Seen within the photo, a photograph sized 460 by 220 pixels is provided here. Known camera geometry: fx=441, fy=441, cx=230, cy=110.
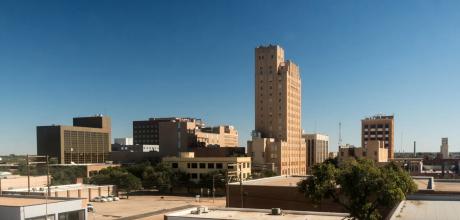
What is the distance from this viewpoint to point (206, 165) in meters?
133

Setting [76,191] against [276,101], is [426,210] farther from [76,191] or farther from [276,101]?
[276,101]

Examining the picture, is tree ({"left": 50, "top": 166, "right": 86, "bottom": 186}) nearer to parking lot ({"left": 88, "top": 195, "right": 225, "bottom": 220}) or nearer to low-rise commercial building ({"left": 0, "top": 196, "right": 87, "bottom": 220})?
parking lot ({"left": 88, "top": 195, "right": 225, "bottom": 220})

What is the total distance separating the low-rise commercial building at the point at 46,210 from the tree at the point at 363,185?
2697cm

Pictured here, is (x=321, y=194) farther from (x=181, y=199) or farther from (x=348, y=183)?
(x=181, y=199)

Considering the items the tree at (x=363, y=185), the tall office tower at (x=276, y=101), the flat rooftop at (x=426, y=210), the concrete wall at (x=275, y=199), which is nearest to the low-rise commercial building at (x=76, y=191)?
Answer: the concrete wall at (x=275, y=199)

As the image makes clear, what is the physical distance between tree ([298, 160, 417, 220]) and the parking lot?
44.0 metres

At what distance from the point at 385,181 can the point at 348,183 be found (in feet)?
10.6

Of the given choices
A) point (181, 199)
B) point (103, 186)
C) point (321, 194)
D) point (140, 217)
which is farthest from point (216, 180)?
point (321, 194)

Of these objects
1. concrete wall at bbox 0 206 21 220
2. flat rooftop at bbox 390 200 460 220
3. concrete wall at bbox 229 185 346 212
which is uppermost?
flat rooftop at bbox 390 200 460 220

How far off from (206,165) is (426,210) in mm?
94897

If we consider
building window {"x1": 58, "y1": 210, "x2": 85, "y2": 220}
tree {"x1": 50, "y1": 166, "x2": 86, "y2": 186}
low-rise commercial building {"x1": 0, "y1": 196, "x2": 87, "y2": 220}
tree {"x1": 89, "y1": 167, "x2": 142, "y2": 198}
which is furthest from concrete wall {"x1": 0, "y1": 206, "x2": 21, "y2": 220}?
tree {"x1": 50, "y1": 166, "x2": 86, "y2": 186}

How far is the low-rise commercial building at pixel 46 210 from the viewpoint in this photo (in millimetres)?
44469

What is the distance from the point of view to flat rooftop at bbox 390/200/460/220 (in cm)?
3816

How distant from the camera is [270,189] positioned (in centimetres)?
6250
